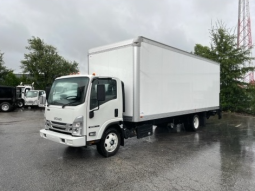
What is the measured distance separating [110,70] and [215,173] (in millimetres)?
3770

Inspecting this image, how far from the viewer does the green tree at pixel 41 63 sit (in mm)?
25016

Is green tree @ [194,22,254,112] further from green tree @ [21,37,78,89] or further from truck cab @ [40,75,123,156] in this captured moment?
green tree @ [21,37,78,89]

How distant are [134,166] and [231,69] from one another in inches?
561

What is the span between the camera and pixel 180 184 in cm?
381

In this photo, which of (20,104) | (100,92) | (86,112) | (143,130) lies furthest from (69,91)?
(20,104)

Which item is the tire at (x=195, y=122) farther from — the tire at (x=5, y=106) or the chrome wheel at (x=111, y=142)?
the tire at (x=5, y=106)

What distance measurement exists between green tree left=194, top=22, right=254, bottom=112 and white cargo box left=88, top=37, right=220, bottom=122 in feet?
29.9

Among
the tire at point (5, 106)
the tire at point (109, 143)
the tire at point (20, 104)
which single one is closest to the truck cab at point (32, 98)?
the tire at point (20, 104)

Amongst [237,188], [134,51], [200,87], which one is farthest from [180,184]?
[200,87]

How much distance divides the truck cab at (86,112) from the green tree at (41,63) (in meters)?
21.5

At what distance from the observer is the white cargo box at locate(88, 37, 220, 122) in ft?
17.4

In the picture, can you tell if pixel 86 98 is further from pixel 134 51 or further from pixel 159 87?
pixel 159 87

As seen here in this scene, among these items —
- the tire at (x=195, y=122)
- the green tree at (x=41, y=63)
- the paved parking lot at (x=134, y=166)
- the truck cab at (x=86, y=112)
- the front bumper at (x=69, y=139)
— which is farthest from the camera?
the green tree at (x=41, y=63)

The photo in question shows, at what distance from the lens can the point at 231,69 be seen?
1577 centimetres
